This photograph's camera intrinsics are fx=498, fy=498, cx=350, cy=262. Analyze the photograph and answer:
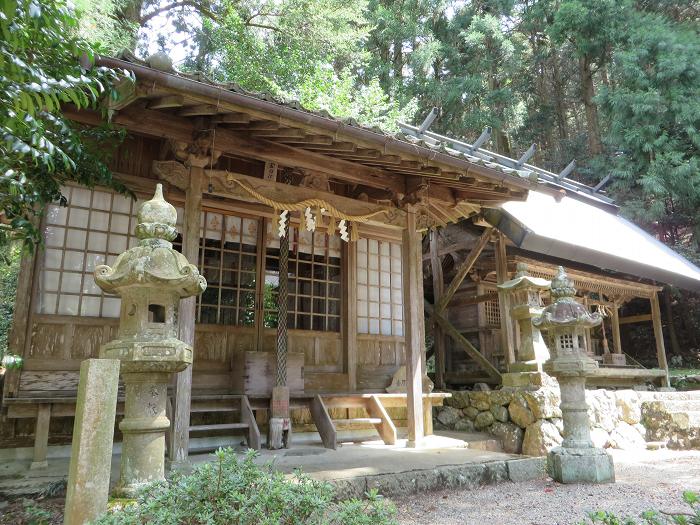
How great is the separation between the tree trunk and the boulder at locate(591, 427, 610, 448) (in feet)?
42.0

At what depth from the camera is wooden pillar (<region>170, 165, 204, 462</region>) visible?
498 centimetres

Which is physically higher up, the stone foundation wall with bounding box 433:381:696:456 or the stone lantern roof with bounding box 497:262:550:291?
the stone lantern roof with bounding box 497:262:550:291

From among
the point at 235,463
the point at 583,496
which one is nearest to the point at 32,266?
the point at 235,463

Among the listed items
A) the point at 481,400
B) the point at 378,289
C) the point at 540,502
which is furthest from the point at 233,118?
the point at 481,400

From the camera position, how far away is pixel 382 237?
9180 mm

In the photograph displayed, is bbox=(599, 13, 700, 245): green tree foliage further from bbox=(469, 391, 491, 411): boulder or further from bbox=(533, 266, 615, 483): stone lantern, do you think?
bbox=(533, 266, 615, 483): stone lantern

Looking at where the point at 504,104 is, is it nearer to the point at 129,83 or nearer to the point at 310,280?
the point at 310,280

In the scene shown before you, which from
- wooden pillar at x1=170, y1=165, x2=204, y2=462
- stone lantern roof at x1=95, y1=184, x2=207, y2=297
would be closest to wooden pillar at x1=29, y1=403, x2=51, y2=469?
wooden pillar at x1=170, y1=165, x2=204, y2=462

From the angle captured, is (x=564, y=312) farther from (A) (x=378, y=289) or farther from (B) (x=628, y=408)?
(B) (x=628, y=408)

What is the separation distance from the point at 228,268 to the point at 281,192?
2.17 meters

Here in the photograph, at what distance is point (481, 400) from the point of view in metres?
9.11

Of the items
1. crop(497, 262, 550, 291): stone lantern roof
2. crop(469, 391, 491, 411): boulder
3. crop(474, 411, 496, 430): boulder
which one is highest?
crop(497, 262, 550, 291): stone lantern roof

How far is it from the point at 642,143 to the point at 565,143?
5.22 metres

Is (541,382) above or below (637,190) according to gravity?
below
